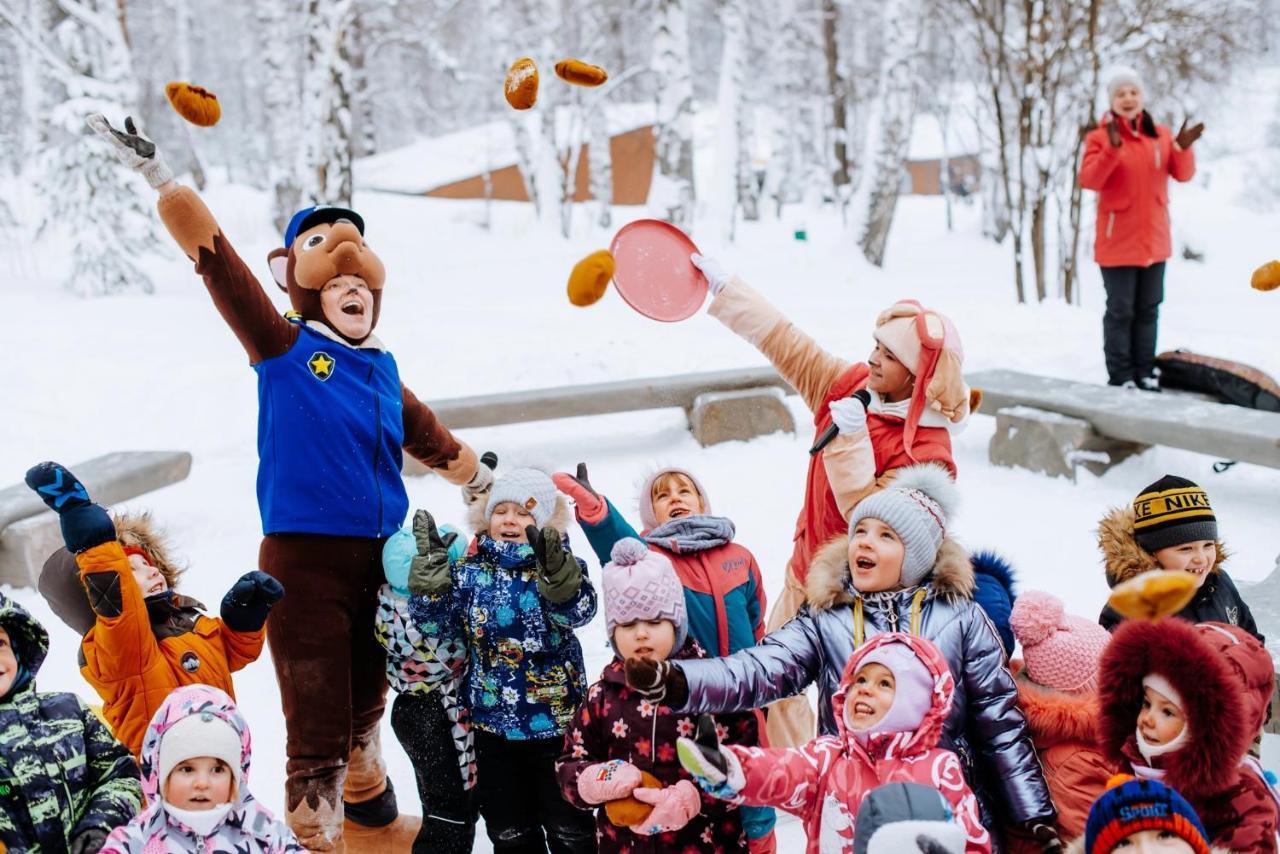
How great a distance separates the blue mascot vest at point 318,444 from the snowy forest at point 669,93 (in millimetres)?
7817

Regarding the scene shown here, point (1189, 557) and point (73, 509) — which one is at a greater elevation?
point (73, 509)

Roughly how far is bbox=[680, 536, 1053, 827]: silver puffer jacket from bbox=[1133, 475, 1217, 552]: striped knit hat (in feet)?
2.32

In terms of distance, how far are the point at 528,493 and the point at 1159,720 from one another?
1.68 m

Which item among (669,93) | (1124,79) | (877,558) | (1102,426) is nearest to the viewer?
(877,558)

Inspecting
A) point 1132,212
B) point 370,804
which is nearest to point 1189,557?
point 370,804

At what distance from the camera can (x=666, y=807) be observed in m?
2.47

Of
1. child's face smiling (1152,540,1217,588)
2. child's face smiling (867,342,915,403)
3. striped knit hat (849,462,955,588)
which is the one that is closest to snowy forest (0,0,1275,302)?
child's face smiling (867,342,915,403)

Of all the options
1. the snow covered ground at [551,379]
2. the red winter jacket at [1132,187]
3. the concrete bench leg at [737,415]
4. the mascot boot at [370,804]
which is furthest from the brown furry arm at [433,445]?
the red winter jacket at [1132,187]

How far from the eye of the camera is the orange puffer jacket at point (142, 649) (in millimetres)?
2516

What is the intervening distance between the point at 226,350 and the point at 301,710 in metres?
6.11

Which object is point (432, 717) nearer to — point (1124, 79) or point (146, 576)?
point (146, 576)

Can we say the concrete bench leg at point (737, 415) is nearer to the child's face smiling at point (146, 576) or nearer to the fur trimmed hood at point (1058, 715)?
the fur trimmed hood at point (1058, 715)

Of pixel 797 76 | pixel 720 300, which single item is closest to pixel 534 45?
pixel 797 76

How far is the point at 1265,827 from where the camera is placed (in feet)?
7.02
